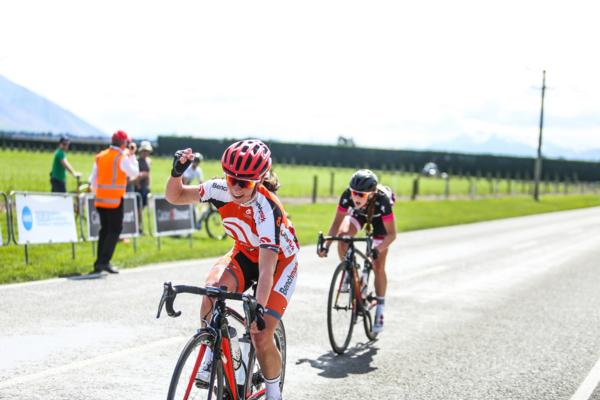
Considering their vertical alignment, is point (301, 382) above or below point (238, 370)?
below

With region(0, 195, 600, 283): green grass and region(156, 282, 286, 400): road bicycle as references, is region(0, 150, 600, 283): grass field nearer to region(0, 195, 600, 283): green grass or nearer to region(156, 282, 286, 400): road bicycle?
region(0, 195, 600, 283): green grass

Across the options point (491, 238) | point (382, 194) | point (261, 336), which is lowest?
point (491, 238)

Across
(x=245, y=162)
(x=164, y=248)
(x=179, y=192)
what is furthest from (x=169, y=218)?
(x=245, y=162)

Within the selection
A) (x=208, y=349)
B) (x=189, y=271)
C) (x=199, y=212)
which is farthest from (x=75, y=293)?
(x=199, y=212)

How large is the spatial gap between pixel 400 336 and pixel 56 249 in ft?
26.0

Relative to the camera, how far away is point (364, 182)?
23.9 ft

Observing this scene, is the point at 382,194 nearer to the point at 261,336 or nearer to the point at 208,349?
the point at 261,336

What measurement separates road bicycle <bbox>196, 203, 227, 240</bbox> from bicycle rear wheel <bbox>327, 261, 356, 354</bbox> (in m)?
9.82

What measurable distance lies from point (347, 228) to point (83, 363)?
3.10m

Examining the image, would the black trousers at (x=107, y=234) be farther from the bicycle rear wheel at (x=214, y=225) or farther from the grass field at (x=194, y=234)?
the bicycle rear wheel at (x=214, y=225)

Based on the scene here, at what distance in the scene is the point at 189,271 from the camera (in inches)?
474

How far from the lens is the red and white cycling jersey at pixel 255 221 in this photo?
4.48m

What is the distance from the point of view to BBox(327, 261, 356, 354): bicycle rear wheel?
7367 mm

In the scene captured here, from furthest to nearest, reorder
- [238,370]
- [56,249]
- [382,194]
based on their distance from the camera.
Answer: [56,249], [382,194], [238,370]
